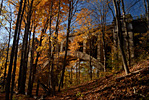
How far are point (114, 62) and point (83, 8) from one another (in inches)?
213

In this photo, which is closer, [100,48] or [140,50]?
[140,50]

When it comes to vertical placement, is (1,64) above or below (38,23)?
below

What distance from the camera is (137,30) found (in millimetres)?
14023

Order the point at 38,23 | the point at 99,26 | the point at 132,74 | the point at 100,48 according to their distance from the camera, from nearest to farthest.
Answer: the point at 132,74, the point at 38,23, the point at 99,26, the point at 100,48

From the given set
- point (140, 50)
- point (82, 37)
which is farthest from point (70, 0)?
point (140, 50)

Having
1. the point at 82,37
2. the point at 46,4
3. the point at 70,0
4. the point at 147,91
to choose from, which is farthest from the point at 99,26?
the point at 147,91

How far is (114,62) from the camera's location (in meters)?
9.24

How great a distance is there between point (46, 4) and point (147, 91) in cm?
892

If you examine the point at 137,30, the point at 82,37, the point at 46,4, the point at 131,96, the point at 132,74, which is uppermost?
the point at 46,4

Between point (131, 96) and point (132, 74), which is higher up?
point (132, 74)

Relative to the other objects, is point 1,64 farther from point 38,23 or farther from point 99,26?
point 99,26

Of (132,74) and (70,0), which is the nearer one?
(132,74)

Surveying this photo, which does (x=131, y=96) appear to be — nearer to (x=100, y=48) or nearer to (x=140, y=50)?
(x=140, y=50)

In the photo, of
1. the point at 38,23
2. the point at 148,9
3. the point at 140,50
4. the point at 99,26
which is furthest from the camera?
the point at 99,26
